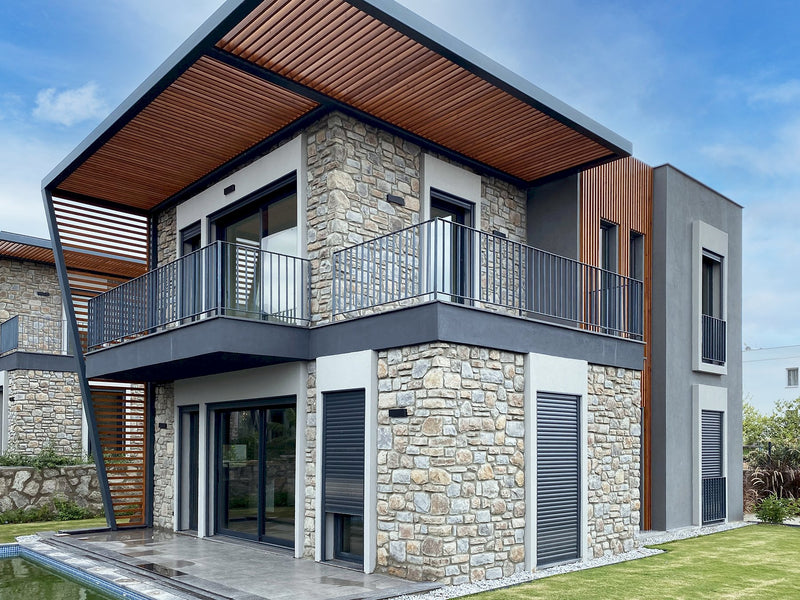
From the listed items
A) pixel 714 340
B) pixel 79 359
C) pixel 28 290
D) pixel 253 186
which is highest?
pixel 253 186

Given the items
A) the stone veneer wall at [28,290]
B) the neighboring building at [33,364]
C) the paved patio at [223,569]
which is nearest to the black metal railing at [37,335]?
the neighboring building at [33,364]

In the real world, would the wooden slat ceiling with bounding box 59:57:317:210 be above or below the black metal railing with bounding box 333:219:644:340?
above

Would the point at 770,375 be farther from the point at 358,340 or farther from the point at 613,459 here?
the point at 358,340

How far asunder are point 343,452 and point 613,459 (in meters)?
3.98

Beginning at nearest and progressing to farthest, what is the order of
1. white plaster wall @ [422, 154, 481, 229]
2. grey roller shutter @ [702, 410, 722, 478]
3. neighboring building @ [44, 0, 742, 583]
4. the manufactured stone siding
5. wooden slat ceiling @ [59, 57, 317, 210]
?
neighboring building @ [44, 0, 742, 583], wooden slat ceiling @ [59, 57, 317, 210], the manufactured stone siding, white plaster wall @ [422, 154, 481, 229], grey roller shutter @ [702, 410, 722, 478]

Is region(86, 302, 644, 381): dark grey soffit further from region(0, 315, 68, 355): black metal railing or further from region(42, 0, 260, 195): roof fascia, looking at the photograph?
region(0, 315, 68, 355): black metal railing

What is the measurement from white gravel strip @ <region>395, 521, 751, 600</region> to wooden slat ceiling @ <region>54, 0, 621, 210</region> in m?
5.77

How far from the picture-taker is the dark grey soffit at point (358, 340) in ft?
29.3

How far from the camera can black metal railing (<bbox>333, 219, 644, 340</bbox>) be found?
955 centimetres

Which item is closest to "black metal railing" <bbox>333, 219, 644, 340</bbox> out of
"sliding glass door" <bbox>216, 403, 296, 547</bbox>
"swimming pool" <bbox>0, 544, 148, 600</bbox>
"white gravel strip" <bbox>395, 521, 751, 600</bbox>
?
"sliding glass door" <bbox>216, 403, 296, 547</bbox>

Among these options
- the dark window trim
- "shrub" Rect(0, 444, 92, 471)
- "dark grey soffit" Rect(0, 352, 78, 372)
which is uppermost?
the dark window trim

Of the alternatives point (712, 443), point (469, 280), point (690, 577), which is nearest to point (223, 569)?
point (469, 280)

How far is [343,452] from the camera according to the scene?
984 centimetres

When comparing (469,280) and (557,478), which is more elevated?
(469,280)
